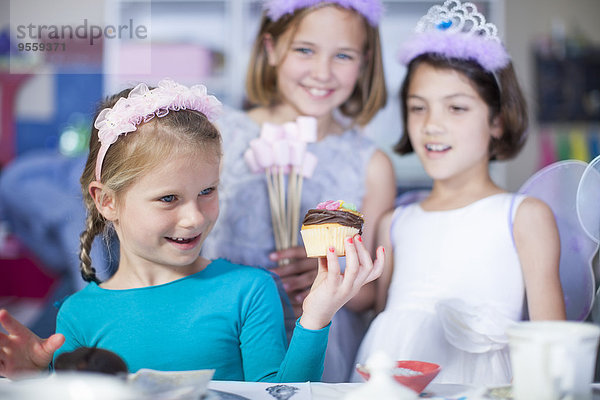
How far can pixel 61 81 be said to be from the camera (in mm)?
4629

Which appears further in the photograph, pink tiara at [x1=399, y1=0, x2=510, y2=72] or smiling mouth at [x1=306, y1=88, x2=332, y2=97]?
smiling mouth at [x1=306, y1=88, x2=332, y2=97]

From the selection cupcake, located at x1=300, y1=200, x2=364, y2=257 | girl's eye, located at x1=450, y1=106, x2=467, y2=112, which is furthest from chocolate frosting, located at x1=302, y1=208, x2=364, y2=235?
girl's eye, located at x1=450, y1=106, x2=467, y2=112

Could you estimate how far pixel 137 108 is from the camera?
1.32 meters

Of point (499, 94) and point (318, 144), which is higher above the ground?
point (499, 94)

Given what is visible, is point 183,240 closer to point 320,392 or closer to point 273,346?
point 273,346

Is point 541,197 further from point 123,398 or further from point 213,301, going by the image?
point 123,398

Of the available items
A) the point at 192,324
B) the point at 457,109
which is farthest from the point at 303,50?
the point at 192,324

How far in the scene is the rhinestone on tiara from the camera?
5.89 ft

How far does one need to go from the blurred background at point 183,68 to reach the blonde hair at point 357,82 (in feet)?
5.32

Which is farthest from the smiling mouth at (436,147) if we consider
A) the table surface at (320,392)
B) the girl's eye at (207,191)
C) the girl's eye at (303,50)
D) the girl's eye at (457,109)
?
the table surface at (320,392)

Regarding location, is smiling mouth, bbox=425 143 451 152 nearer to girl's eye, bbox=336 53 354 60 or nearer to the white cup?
girl's eye, bbox=336 53 354 60

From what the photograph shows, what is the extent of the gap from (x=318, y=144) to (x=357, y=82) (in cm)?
25

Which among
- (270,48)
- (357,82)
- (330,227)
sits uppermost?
(270,48)

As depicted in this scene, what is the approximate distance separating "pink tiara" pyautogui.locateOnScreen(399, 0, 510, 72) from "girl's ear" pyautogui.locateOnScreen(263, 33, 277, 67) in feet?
1.46
